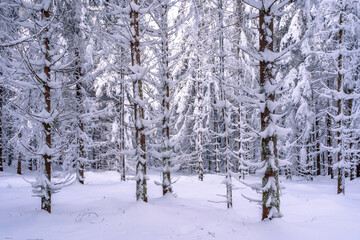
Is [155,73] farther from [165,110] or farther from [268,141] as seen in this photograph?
[268,141]

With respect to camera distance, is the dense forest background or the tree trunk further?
the tree trunk

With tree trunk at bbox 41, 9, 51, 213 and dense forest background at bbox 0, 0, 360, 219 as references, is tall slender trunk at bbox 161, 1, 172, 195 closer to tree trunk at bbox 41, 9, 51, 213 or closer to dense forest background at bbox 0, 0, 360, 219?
dense forest background at bbox 0, 0, 360, 219

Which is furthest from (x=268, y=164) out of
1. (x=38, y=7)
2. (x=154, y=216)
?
(x=38, y=7)

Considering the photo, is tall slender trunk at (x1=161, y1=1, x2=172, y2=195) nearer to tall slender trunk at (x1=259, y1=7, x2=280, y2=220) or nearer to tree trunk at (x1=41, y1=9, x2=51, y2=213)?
tree trunk at (x1=41, y1=9, x2=51, y2=213)

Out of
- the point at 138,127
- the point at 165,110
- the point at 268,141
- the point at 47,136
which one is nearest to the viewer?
the point at 268,141

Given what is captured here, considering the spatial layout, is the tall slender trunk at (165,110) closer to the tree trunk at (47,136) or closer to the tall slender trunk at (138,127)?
the tall slender trunk at (138,127)

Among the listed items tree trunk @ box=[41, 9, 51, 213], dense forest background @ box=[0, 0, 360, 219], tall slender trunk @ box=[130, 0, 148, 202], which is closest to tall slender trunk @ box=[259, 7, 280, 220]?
dense forest background @ box=[0, 0, 360, 219]

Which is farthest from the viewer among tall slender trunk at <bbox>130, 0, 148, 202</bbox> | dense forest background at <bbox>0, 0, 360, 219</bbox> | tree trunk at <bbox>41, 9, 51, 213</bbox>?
A: tall slender trunk at <bbox>130, 0, 148, 202</bbox>

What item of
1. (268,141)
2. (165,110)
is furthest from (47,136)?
(268,141)

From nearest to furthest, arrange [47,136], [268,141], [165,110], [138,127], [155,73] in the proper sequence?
[268,141]
[47,136]
[138,127]
[165,110]
[155,73]

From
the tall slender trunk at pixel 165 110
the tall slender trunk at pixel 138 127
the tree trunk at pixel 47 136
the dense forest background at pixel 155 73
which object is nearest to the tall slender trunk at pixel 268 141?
the dense forest background at pixel 155 73

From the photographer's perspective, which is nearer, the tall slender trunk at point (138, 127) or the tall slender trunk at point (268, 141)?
the tall slender trunk at point (268, 141)

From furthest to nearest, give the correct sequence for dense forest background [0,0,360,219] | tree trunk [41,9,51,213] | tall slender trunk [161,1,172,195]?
tall slender trunk [161,1,172,195]
tree trunk [41,9,51,213]
dense forest background [0,0,360,219]

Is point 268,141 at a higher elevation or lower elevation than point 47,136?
lower
